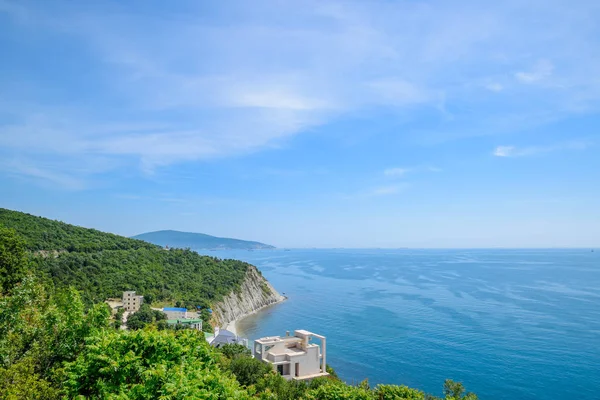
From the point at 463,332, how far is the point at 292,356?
96.4ft

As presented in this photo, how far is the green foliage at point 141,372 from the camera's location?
9.49 meters

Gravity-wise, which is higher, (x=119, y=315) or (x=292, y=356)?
(x=119, y=315)

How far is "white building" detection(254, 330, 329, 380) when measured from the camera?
30594mm

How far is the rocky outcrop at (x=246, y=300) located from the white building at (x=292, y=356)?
22.2 metres

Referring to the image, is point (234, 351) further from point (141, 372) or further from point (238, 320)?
point (238, 320)

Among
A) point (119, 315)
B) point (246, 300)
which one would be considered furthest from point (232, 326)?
point (119, 315)

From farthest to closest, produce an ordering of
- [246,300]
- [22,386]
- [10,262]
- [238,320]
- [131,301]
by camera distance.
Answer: [246,300] → [238,320] → [131,301] → [10,262] → [22,386]

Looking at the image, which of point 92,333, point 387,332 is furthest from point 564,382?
point 92,333

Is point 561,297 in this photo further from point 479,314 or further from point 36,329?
point 36,329

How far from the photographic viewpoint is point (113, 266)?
2127 inches

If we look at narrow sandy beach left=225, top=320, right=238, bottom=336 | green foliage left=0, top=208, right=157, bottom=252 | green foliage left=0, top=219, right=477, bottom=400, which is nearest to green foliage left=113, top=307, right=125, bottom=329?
green foliage left=0, top=208, right=157, bottom=252

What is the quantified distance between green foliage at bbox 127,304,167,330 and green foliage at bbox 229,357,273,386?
14399 millimetres

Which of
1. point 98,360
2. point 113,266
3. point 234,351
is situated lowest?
point 234,351

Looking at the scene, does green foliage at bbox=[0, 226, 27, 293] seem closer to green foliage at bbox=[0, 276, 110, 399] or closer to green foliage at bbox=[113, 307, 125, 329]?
green foliage at bbox=[113, 307, 125, 329]
